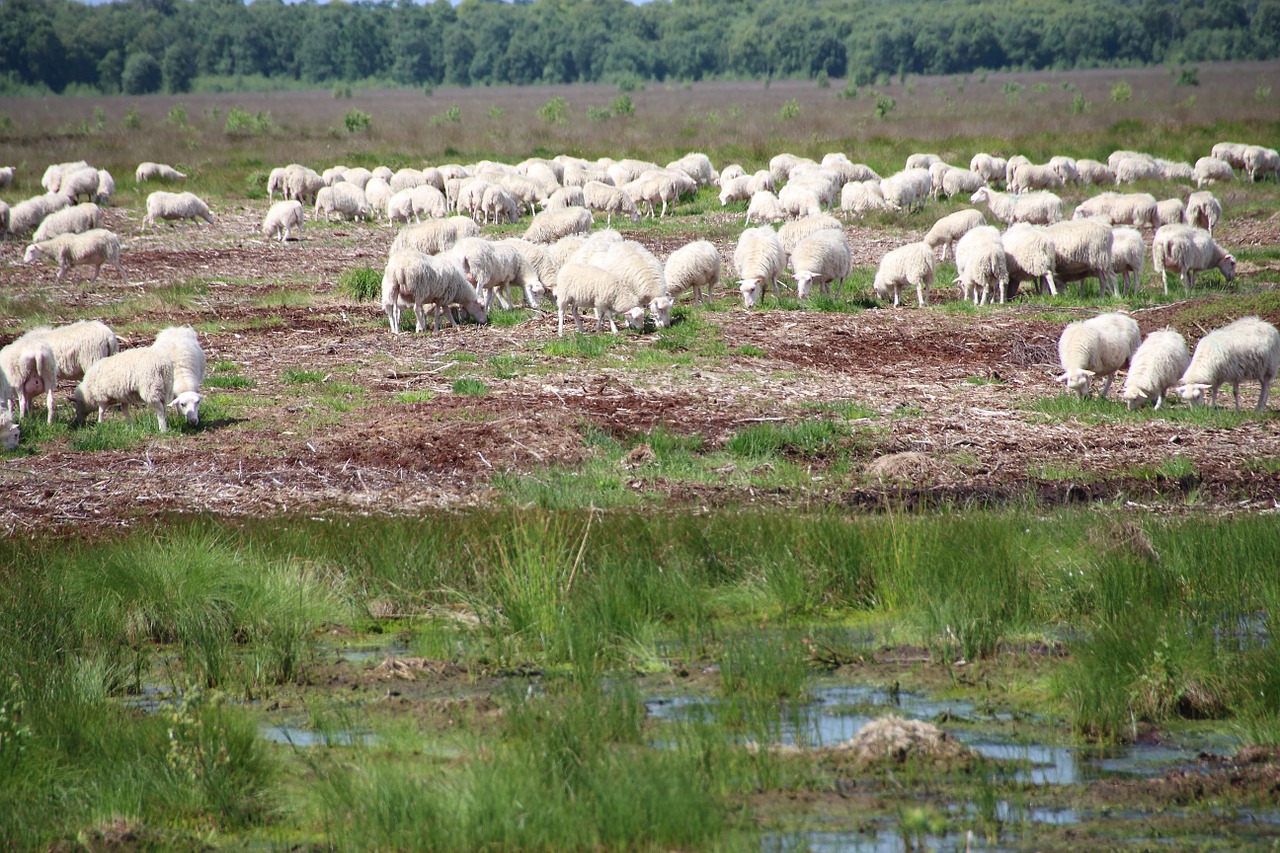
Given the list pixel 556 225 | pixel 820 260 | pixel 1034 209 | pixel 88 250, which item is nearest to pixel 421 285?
pixel 820 260

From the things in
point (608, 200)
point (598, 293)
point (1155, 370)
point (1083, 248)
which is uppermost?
point (608, 200)

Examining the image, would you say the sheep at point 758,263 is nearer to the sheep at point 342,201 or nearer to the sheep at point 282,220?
the sheep at point 282,220

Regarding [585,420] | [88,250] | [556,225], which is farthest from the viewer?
[556,225]

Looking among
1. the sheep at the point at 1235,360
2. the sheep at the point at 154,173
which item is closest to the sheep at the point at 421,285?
the sheep at the point at 1235,360

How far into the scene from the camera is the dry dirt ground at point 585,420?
9594 mm

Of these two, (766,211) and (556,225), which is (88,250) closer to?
(556,225)

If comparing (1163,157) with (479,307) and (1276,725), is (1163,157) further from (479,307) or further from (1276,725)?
(1276,725)

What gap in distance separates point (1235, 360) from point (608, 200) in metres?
19.1

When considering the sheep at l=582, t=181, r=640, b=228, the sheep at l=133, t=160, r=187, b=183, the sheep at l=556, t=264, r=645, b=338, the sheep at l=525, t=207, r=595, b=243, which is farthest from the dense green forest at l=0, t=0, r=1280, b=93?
the sheep at l=556, t=264, r=645, b=338

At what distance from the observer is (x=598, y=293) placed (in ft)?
50.7

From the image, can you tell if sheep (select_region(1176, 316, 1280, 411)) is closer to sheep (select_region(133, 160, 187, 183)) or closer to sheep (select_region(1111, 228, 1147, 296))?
sheep (select_region(1111, 228, 1147, 296))

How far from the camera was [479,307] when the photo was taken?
54.0 ft

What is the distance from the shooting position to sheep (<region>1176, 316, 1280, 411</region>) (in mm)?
11688

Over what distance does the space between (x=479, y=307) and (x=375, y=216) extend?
51.0 ft
